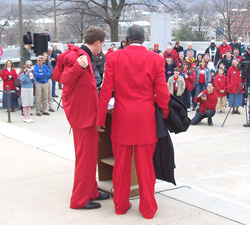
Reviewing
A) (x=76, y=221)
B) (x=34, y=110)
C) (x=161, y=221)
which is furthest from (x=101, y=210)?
(x=34, y=110)

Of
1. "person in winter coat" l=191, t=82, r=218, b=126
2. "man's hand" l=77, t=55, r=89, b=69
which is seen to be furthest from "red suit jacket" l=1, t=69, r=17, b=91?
"man's hand" l=77, t=55, r=89, b=69

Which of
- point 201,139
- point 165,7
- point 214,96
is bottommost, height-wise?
point 201,139

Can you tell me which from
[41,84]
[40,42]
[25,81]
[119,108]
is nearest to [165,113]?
[119,108]

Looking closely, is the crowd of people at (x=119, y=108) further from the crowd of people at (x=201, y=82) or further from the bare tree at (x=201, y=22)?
the bare tree at (x=201, y=22)

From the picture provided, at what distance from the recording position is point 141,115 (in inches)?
181

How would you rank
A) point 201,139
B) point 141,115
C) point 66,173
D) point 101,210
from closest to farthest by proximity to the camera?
point 141,115 < point 101,210 < point 66,173 < point 201,139

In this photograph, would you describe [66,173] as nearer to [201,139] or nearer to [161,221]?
[161,221]

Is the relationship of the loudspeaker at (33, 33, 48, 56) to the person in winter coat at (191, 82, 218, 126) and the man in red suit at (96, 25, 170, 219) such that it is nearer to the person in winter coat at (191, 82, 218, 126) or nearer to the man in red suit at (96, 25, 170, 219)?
the person in winter coat at (191, 82, 218, 126)

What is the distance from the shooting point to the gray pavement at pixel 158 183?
480 cm

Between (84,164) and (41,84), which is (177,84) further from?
(84,164)

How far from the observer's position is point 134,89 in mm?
4613

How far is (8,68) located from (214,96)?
20.9ft

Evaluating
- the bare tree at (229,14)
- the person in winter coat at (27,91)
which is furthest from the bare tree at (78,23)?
the person in winter coat at (27,91)

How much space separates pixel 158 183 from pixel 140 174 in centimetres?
137
